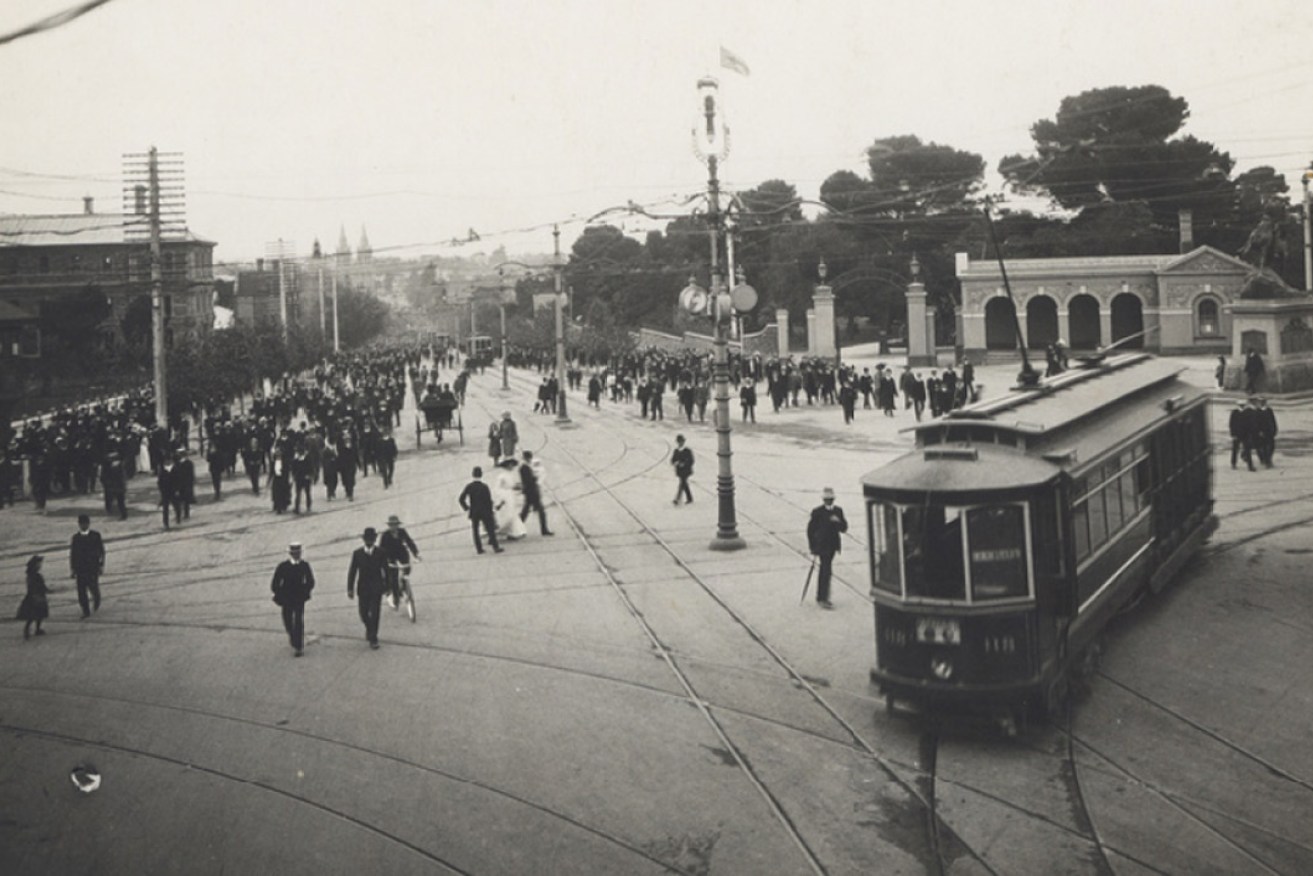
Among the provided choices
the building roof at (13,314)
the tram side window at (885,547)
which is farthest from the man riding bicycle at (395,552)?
the tram side window at (885,547)

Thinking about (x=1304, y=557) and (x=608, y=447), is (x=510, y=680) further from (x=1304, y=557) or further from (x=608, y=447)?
(x=608, y=447)

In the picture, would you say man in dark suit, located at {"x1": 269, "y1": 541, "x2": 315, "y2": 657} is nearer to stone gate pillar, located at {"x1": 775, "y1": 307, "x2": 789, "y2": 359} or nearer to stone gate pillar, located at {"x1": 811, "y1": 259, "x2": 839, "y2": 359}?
stone gate pillar, located at {"x1": 811, "y1": 259, "x2": 839, "y2": 359}

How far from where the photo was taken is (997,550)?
10109mm

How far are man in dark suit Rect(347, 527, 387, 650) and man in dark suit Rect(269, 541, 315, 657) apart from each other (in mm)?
549

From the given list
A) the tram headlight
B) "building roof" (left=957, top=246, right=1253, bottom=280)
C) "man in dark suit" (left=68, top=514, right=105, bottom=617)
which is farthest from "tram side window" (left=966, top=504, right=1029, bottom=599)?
"building roof" (left=957, top=246, right=1253, bottom=280)

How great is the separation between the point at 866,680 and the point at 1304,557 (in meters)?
8.44

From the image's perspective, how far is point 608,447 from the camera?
34.3 m

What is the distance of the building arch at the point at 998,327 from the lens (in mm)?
63531

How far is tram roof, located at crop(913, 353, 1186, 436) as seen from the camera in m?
11.5

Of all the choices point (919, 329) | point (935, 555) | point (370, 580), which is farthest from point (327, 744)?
point (919, 329)

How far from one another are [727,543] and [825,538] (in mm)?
3937

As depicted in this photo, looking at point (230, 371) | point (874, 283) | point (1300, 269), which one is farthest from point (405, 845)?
point (874, 283)

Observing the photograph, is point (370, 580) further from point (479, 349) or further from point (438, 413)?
point (479, 349)

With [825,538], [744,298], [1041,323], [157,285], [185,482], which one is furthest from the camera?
[1041,323]
